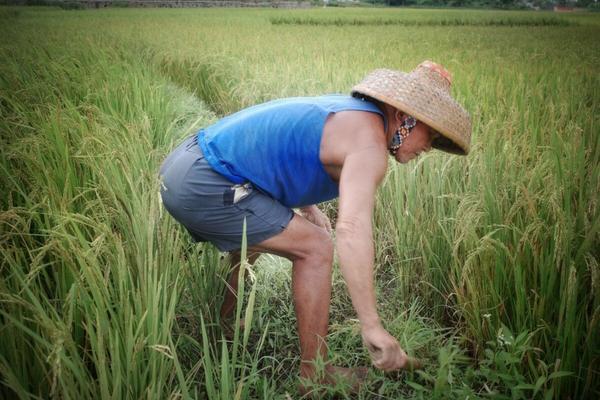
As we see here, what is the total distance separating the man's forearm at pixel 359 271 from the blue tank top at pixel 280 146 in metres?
0.32

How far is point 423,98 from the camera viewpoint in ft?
3.99

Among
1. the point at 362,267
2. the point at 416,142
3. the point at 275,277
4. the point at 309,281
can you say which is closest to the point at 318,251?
the point at 309,281

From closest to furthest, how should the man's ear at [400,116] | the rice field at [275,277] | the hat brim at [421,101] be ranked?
1. the rice field at [275,277]
2. the hat brim at [421,101]
3. the man's ear at [400,116]

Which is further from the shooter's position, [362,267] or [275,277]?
[275,277]

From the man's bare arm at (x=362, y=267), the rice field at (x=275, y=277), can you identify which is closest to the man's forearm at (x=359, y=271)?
the man's bare arm at (x=362, y=267)

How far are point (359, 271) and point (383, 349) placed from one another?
0.20 m

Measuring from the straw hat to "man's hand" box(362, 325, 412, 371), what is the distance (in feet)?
1.93

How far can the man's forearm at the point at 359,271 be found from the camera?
1.06 meters

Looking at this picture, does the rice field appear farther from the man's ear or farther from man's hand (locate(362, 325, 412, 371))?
the man's ear

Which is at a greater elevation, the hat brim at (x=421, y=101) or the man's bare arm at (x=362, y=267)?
the hat brim at (x=421, y=101)

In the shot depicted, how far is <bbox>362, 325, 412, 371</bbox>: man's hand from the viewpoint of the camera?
1058mm

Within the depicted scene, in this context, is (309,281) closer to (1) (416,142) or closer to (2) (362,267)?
(2) (362,267)

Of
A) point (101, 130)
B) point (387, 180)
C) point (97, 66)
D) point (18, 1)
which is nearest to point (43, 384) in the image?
point (101, 130)

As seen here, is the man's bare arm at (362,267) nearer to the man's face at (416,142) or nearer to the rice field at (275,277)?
the rice field at (275,277)
